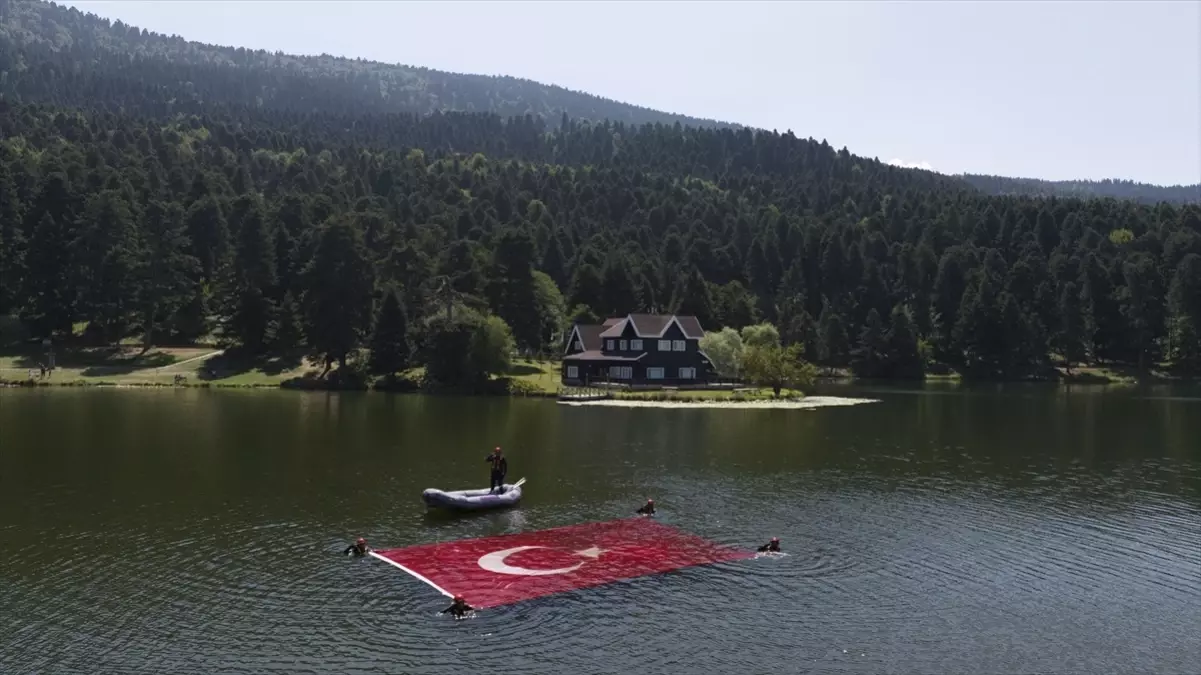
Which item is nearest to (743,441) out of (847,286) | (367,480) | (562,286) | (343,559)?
(367,480)

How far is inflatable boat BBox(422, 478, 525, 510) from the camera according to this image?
37.2 metres

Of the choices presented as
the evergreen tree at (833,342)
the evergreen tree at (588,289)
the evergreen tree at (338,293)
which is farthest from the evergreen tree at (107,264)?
the evergreen tree at (833,342)

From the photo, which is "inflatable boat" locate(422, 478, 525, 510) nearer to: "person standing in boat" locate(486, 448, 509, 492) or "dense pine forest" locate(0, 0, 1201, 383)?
"person standing in boat" locate(486, 448, 509, 492)

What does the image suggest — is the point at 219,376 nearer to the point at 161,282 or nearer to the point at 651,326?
the point at 161,282

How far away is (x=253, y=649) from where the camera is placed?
21844mm

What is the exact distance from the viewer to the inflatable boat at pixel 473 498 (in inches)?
1463

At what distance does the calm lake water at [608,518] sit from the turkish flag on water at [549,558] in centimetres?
105

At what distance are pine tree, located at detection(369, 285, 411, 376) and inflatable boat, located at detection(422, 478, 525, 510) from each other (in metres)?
66.4

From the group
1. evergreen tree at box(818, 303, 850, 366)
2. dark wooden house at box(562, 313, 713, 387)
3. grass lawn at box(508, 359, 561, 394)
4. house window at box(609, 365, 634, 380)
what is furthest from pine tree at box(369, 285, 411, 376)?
evergreen tree at box(818, 303, 850, 366)

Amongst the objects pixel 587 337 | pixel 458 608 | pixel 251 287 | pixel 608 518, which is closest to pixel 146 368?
pixel 251 287

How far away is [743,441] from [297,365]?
65.8 meters

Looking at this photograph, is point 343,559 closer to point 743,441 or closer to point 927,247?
point 743,441

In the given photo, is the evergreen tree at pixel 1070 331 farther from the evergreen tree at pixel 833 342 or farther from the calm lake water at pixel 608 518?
the calm lake water at pixel 608 518

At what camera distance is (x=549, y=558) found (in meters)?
30.3
